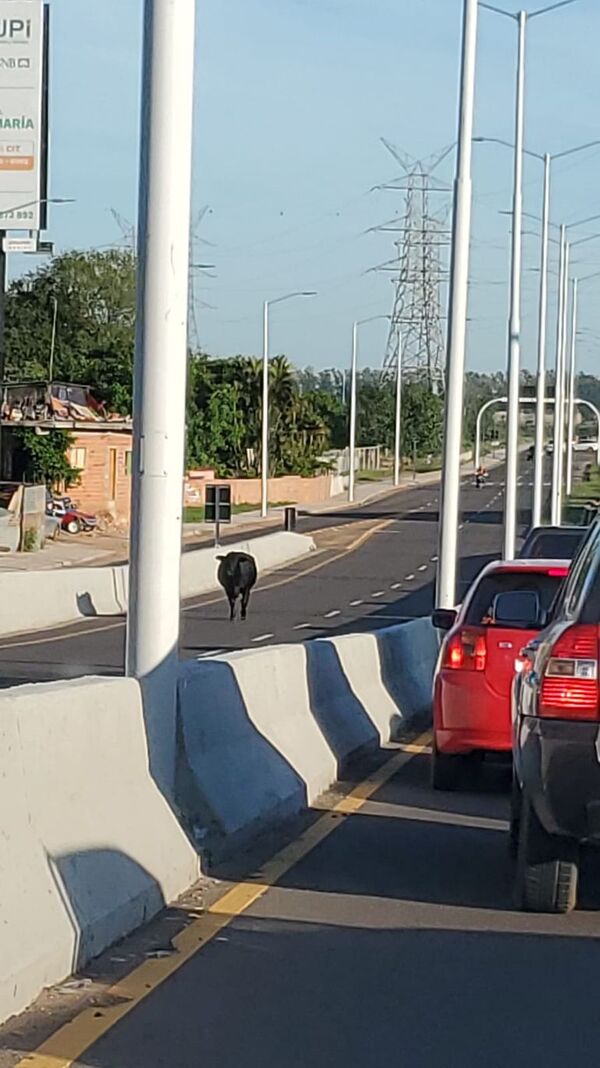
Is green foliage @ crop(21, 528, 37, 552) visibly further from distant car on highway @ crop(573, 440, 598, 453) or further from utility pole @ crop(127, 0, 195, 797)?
utility pole @ crop(127, 0, 195, 797)

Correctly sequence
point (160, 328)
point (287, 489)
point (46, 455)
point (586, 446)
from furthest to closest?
point (287, 489), point (586, 446), point (46, 455), point (160, 328)

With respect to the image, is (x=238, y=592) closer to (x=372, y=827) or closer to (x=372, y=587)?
(x=372, y=587)

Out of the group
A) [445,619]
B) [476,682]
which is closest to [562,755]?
[476,682]

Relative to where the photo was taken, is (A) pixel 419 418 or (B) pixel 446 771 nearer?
(B) pixel 446 771

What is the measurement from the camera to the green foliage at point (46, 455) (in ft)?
246

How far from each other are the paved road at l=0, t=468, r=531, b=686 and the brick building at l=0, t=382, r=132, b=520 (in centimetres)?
900

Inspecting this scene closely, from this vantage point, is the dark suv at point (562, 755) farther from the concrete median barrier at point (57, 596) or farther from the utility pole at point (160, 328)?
the concrete median barrier at point (57, 596)

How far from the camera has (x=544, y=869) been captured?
912 cm

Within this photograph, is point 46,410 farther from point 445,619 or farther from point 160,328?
point 160,328

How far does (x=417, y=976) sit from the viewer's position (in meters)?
7.86

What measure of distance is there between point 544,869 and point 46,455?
67276 mm

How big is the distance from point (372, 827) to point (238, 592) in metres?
29.3

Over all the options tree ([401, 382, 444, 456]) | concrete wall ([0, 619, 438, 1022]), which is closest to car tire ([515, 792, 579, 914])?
concrete wall ([0, 619, 438, 1022])

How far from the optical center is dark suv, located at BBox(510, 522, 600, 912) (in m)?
8.53
